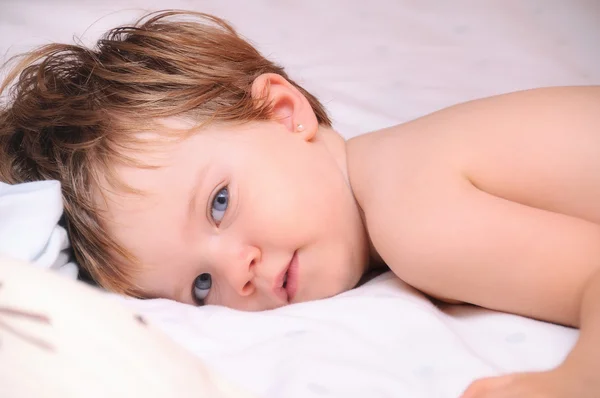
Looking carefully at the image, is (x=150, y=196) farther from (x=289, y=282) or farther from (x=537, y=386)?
(x=537, y=386)

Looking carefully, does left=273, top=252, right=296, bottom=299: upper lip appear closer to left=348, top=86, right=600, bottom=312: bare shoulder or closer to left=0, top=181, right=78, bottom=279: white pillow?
left=348, top=86, right=600, bottom=312: bare shoulder

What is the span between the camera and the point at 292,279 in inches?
41.1

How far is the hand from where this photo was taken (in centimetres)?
75

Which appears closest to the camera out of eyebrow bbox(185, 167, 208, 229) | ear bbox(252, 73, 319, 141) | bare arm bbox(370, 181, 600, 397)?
bare arm bbox(370, 181, 600, 397)

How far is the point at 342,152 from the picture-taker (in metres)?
1.18

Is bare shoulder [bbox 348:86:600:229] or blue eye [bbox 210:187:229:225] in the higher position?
bare shoulder [bbox 348:86:600:229]

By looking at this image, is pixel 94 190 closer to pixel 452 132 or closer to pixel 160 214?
pixel 160 214

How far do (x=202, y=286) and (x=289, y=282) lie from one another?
14 centimetres

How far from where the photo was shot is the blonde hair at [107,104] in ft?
3.41

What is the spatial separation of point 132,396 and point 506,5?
1.46 meters

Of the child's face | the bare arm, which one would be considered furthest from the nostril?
the bare arm

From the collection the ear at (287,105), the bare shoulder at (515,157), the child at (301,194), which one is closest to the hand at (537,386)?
the child at (301,194)

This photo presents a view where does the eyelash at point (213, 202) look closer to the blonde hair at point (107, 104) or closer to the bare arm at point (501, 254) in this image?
the blonde hair at point (107, 104)

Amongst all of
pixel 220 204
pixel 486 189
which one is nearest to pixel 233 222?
pixel 220 204
